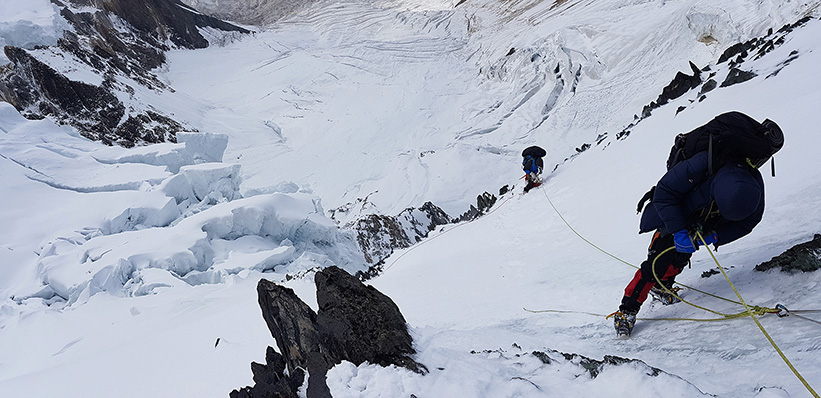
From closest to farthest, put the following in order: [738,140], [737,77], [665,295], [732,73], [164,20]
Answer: [738,140] < [665,295] < [737,77] < [732,73] < [164,20]

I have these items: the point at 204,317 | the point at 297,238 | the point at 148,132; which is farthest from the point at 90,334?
the point at 148,132

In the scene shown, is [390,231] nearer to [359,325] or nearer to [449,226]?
[449,226]

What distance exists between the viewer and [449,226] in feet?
34.6

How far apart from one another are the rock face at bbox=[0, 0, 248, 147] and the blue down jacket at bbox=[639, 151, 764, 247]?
2467 centimetres

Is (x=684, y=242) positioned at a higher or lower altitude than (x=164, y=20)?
lower

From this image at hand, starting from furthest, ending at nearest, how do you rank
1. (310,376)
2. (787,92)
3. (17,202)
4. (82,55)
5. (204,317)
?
1. (82,55)
2. (17,202)
3. (204,317)
4. (787,92)
5. (310,376)

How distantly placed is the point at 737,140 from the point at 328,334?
8.39 feet

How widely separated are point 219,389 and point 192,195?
1165 centimetres

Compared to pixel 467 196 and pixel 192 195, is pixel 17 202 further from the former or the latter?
pixel 467 196

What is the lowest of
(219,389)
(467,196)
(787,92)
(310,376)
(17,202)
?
(467,196)

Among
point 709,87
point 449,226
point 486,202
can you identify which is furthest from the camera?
point 486,202

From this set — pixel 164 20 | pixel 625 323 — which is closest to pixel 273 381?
pixel 625 323

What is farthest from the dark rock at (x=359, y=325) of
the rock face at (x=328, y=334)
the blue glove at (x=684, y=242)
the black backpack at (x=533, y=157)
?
the black backpack at (x=533, y=157)

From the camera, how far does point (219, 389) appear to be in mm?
3633
